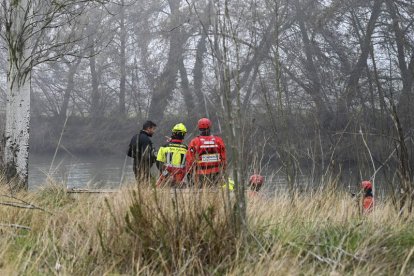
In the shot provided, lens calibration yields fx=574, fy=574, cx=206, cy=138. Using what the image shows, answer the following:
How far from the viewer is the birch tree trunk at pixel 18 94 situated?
24.0 feet

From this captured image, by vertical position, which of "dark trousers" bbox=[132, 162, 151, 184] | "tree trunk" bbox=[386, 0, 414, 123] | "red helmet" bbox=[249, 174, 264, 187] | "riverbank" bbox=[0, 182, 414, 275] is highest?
"tree trunk" bbox=[386, 0, 414, 123]

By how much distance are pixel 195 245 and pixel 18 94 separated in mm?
5197

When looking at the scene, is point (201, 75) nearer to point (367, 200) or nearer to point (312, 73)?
point (312, 73)

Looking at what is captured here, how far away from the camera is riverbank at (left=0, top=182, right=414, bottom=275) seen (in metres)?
2.84

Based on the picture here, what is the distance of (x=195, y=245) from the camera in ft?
9.71

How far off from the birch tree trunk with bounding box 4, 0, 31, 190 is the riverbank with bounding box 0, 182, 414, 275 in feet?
13.7

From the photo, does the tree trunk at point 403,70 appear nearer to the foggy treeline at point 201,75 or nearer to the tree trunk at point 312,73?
the foggy treeline at point 201,75

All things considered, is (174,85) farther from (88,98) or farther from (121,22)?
(88,98)

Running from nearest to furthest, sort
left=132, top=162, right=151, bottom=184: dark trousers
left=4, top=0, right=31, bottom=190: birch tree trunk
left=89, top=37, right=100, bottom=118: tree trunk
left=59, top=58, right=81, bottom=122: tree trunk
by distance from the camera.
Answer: left=132, top=162, right=151, bottom=184: dark trousers < left=4, top=0, right=31, bottom=190: birch tree trunk < left=59, top=58, right=81, bottom=122: tree trunk < left=89, top=37, right=100, bottom=118: tree trunk

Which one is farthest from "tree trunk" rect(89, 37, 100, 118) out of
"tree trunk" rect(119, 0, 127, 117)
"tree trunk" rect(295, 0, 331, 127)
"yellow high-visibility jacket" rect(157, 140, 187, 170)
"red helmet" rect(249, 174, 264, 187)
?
"red helmet" rect(249, 174, 264, 187)

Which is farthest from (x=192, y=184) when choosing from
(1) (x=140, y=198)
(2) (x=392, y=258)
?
(2) (x=392, y=258)

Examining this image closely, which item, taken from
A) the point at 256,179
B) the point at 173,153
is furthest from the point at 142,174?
the point at 173,153

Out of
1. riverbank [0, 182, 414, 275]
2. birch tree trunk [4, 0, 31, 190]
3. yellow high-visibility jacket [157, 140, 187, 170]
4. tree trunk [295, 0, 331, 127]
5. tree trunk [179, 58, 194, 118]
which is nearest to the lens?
riverbank [0, 182, 414, 275]

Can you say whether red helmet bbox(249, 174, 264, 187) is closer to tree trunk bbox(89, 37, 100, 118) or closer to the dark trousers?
the dark trousers
